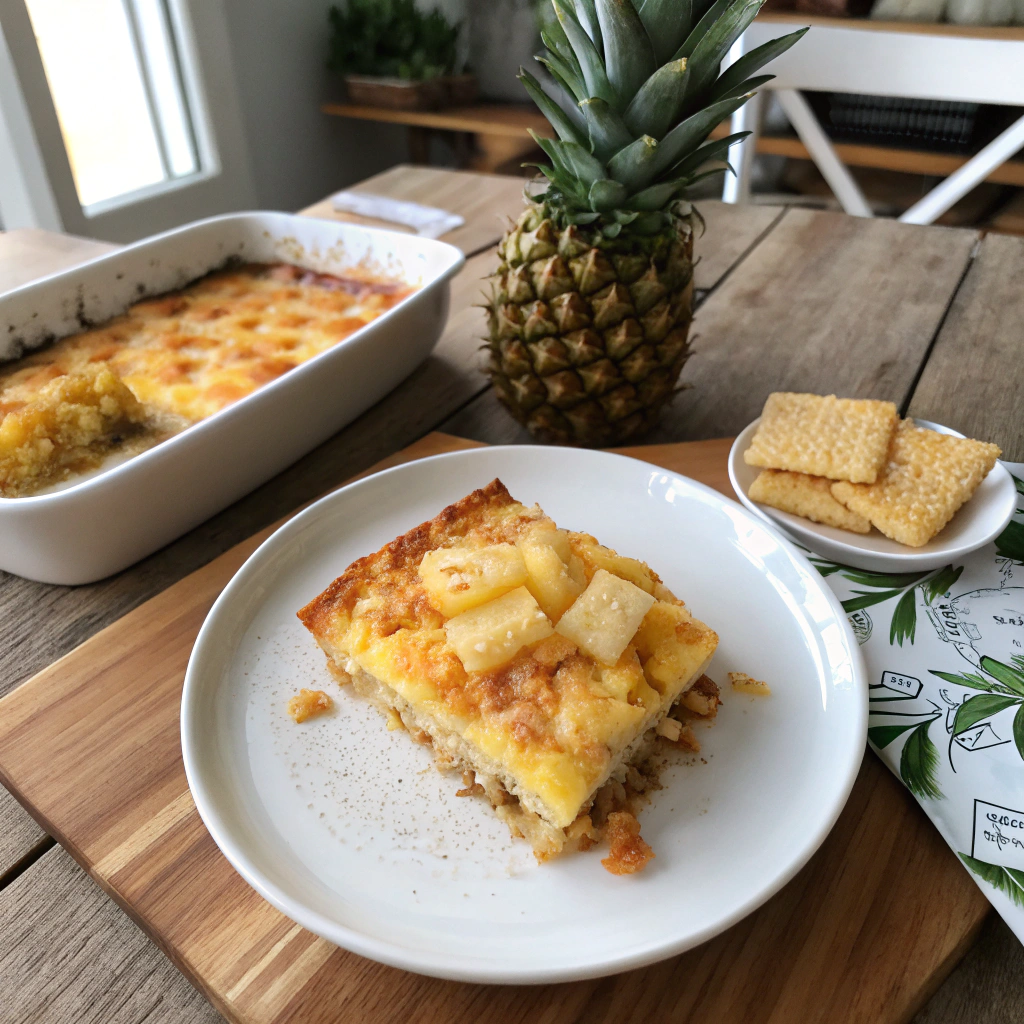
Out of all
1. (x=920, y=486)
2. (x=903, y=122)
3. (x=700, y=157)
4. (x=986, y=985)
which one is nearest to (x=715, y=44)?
(x=700, y=157)

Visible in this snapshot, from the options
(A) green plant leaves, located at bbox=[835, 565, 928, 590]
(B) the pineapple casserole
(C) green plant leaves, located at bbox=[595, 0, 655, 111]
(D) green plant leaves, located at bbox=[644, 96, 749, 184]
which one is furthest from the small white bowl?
(B) the pineapple casserole

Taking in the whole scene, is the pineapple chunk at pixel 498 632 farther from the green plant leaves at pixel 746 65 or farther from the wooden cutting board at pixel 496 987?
the green plant leaves at pixel 746 65

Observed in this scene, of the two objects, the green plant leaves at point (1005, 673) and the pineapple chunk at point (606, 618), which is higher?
the pineapple chunk at point (606, 618)

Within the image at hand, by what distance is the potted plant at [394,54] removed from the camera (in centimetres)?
410

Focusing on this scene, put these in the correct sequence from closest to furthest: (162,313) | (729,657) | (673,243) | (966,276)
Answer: (729,657) → (673,243) → (162,313) → (966,276)

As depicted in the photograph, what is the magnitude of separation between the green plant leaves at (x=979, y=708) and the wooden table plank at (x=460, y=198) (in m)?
1.57

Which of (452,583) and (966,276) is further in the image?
(966,276)

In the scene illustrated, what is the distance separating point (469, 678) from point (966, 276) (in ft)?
5.60

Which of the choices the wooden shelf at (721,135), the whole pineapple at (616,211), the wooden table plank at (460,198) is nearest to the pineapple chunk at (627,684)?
the whole pineapple at (616,211)

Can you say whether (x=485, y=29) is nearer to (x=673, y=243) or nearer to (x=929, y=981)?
(x=673, y=243)

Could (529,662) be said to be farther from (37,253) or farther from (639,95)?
(37,253)

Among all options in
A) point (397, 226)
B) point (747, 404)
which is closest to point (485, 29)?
point (397, 226)

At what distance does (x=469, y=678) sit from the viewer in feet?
2.77

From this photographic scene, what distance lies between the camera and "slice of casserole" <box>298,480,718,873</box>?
0.78 metres
